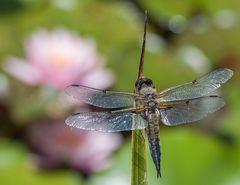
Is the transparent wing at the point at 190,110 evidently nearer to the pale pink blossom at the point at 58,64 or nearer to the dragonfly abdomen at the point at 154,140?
the dragonfly abdomen at the point at 154,140

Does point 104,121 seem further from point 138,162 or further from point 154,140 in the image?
point 138,162

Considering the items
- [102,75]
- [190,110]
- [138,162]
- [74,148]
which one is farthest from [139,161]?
[102,75]

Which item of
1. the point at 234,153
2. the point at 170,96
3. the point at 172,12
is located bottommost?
the point at 170,96

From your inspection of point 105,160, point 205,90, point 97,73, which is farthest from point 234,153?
point 205,90

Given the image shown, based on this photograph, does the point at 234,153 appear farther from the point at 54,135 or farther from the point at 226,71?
the point at 226,71

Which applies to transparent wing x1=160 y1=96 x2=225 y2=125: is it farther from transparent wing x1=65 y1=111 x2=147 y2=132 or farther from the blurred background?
the blurred background

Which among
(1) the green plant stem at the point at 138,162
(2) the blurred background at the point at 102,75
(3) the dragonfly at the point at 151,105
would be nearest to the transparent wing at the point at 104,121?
(3) the dragonfly at the point at 151,105
